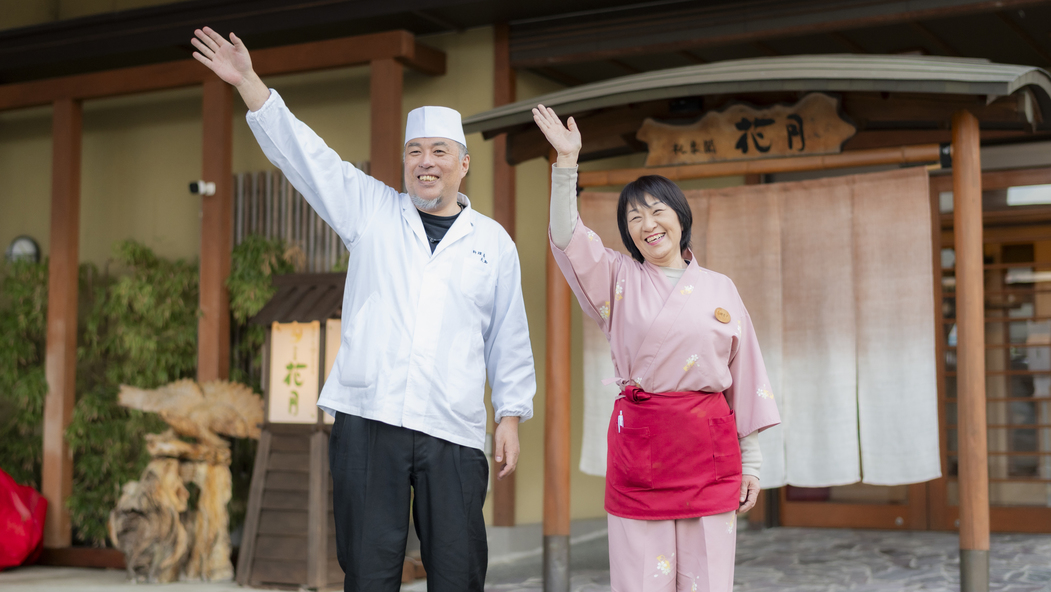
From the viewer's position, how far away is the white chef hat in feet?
10.3

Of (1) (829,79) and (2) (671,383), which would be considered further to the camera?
(1) (829,79)

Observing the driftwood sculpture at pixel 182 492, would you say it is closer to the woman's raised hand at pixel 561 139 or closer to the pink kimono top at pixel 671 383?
the pink kimono top at pixel 671 383

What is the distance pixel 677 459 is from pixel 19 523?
20.0ft

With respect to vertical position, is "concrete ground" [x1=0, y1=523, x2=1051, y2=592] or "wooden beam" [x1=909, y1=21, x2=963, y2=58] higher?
"wooden beam" [x1=909, y1=21, x2=963, y2=58]

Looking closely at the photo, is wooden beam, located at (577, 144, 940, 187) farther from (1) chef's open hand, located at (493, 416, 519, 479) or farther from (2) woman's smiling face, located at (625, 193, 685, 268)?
(1) chef's open hand, located at (493, 416, 519, 479)

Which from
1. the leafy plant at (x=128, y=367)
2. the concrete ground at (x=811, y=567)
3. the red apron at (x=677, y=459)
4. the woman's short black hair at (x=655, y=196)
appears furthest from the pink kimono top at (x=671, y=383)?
the leafy plant at (x=128, y=367)

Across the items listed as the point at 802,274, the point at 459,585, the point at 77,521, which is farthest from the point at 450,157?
the point at 77,521

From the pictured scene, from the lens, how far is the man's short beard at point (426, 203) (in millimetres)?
3111

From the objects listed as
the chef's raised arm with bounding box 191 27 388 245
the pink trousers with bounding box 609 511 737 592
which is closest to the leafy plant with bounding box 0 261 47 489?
the chef's raised arm with bounding box 191 27 388 245

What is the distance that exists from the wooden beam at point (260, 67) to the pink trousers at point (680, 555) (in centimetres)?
465

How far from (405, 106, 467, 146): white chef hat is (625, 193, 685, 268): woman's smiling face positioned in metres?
0.67

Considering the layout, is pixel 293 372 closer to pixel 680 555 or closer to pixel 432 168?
pixel 432 168

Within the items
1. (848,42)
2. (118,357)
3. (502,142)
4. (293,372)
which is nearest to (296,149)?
(293,372)

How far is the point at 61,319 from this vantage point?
7.52 metres
